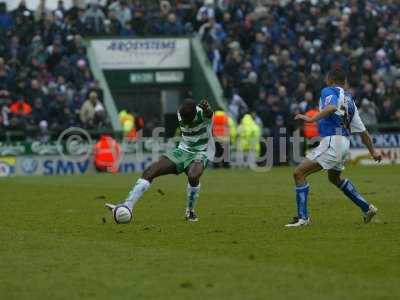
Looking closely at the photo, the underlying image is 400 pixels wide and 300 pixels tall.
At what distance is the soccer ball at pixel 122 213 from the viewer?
1549 centimetres

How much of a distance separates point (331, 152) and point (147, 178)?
8.59 ft

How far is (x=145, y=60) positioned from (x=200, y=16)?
2.58 meters

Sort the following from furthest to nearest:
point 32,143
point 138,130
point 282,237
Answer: point 138,130, point 32,143, point 282,237

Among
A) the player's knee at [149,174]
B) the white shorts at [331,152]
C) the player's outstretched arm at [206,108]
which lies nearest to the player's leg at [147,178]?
the player's knee at [149,174]

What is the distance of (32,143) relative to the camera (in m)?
33.5

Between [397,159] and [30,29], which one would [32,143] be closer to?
[30,29]

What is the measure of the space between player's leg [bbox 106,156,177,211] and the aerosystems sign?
24.4 meters

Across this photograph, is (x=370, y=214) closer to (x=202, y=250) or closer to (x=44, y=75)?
(x=202, y=250)

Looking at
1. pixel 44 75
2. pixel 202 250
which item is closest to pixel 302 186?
pixel 202 250

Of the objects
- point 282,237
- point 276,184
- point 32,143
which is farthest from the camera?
point 32,143

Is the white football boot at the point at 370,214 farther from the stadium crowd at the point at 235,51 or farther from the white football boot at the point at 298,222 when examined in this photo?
the stadium crowd at the point at 235,51

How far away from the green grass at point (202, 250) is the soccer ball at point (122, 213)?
0.42 feet

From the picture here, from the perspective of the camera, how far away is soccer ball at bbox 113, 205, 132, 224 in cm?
1549

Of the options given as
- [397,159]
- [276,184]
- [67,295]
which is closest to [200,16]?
[397,159]
